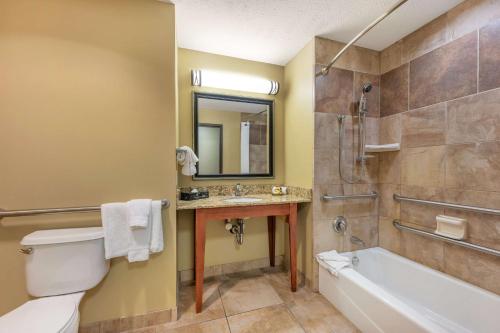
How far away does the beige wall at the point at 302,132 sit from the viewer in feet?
6.24

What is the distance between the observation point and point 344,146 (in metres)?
1.95

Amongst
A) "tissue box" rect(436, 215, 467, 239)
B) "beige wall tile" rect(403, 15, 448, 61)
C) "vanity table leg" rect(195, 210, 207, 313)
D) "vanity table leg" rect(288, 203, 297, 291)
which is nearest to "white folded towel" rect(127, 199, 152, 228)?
"vanity table leg" rect(195, 210, 207, 313)

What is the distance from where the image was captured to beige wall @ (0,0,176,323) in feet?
4.10

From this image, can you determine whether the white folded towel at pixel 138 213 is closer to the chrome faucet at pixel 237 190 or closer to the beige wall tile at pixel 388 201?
the chrome faucet at pixel 237 190

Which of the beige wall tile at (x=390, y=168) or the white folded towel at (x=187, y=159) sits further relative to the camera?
the beige wall tile at (x=390, y=168)

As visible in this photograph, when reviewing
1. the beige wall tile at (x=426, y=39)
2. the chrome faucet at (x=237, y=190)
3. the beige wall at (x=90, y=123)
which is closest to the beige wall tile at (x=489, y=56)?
the beige wall tile at (x=426, y=39)

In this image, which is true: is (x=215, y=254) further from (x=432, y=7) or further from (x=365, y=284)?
(x=432, y=7)

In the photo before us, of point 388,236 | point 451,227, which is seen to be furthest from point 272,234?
point 451,227

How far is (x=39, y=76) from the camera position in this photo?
1.27 meters

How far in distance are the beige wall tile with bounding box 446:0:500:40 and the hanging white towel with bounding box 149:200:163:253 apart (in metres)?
2.47

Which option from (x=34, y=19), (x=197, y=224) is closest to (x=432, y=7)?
(x=197, y=224)

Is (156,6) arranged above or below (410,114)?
above

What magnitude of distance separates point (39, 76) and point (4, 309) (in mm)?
1444

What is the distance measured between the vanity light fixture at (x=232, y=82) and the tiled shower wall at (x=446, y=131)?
116cm
